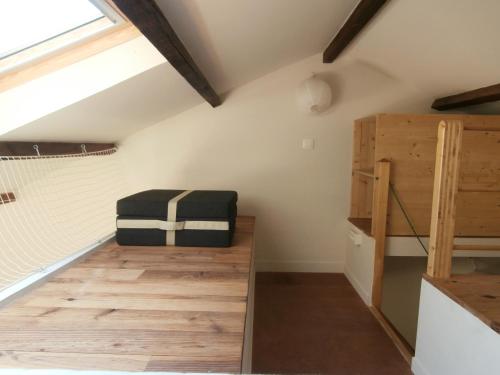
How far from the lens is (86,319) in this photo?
87cm

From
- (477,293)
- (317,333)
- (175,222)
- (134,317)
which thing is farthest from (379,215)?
(134,317)

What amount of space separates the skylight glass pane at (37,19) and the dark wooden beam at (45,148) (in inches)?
14.4

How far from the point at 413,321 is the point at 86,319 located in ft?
8.17

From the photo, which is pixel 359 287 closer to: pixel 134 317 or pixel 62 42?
pixel 134 317

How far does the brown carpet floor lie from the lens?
4.90 ft

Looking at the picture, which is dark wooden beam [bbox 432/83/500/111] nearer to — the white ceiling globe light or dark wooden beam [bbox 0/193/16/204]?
the white ceiling globe light

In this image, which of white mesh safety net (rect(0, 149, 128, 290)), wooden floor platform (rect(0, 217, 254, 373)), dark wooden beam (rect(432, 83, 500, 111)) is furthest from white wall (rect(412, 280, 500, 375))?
white mesh safety net (rect(0, 149, 128, 290))

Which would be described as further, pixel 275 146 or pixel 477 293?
pixel 275 146

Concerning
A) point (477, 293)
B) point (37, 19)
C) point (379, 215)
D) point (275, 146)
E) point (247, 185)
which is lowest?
point (477, 293)

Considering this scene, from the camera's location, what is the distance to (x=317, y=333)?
173cm

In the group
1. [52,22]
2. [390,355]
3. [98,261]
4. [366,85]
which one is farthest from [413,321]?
[52,22]

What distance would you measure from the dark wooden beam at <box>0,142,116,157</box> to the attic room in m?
0.01

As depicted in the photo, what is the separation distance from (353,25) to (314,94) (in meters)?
0.57

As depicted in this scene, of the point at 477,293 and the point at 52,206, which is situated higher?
the point at 52,206
